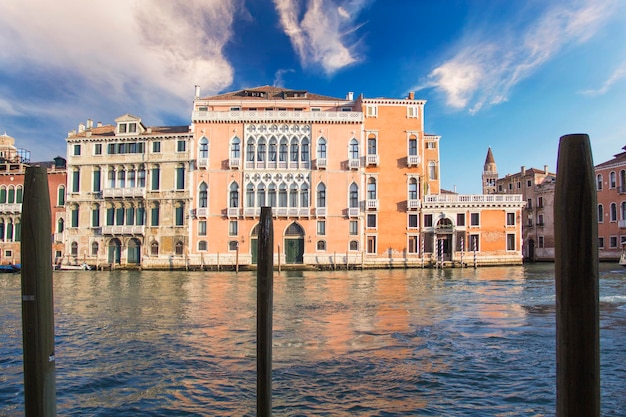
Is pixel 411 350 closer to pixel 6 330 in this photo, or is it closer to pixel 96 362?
pixel 96 362

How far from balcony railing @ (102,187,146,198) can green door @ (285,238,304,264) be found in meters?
9.09

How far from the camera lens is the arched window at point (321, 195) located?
27797 mm

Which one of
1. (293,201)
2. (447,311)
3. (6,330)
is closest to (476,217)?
(293,201)

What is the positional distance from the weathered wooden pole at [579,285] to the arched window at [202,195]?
86.8ft

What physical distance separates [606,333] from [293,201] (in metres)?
20.9

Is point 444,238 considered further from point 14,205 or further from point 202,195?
point 14,205

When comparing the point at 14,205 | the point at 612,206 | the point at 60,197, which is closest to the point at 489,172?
the point at 612,206

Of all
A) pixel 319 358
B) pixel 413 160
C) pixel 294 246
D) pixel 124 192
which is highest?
pixel 413 160

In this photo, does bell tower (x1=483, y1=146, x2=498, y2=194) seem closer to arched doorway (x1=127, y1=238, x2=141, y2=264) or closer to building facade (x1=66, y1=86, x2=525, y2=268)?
building facade (x1=66, y1=86, x2=525, y2=268)

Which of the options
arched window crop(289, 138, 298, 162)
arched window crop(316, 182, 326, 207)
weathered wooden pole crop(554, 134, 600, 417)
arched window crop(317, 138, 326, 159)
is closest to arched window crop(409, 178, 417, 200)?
arched window crop(316, 182, 326, 207)

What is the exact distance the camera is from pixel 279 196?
27.8 m

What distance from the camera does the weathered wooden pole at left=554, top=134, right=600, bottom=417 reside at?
226 cm

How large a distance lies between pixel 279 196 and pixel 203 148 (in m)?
5.37

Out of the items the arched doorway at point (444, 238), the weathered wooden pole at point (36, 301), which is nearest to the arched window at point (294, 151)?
the arched doorway at point (444, 238)
